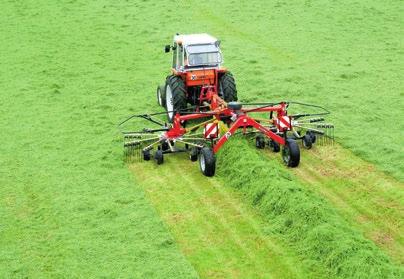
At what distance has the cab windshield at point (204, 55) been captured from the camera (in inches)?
630

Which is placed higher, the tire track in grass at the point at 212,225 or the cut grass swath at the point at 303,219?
the cut grass swath at the point at 303,219

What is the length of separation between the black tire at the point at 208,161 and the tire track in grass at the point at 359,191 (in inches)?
71.6

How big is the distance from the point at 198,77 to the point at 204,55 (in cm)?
68

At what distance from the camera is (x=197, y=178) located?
43.2ft

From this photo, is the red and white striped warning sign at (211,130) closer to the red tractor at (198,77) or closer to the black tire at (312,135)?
the red tractor at (198,77)

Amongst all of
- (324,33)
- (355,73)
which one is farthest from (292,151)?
(324,33)

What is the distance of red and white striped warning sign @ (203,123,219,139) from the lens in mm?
13336

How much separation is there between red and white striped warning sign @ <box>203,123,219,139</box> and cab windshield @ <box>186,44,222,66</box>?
3.14m

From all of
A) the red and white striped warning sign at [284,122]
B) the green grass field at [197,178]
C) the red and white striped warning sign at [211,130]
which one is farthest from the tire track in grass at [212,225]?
the red and white striped warning sign at [284,122]

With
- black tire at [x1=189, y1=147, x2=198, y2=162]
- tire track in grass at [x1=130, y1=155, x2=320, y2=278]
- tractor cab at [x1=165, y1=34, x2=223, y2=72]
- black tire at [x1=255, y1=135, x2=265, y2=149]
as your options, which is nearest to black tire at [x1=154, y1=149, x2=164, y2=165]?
tire track in grass at [x1=130, y1=155, x2=320, y2=278]

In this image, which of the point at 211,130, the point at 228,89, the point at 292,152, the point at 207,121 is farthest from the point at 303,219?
the point at 228,89

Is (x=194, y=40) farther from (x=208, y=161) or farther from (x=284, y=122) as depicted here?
(x=208, y=161)

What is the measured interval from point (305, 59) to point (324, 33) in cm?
362

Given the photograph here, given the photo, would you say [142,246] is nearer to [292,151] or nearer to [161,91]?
[292,151]
